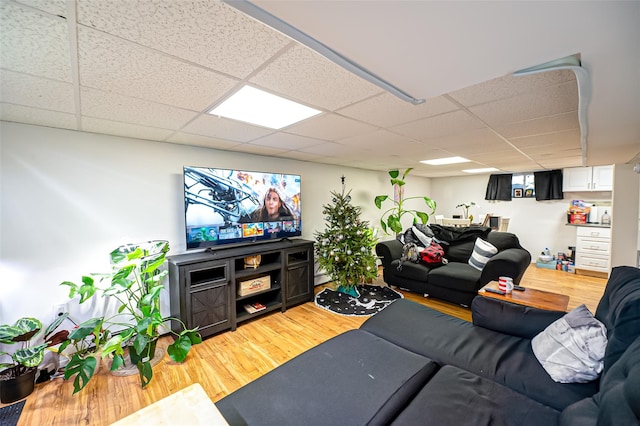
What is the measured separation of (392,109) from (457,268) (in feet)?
8.96

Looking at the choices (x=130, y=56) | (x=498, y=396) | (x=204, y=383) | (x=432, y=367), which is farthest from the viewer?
(x=204, y=383)

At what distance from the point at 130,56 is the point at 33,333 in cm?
216

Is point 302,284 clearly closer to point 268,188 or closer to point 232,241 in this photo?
point 232,241

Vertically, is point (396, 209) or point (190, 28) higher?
point (190, 28)

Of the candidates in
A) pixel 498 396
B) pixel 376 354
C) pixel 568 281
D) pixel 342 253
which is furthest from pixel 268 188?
pixel 568 281

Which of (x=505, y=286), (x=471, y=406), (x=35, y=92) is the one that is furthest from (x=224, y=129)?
(x=505, y=286)

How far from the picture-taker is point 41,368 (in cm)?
198

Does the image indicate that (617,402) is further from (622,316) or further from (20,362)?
(20,362)

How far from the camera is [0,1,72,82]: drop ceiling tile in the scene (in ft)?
2.73

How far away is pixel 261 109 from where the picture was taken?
1786 mm

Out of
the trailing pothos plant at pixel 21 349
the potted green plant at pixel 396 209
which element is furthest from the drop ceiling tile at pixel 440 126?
the trailing pothos plant at pixel 21 349

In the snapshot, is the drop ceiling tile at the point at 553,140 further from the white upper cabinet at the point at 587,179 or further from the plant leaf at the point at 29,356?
the plant leaf at the point at 29,356

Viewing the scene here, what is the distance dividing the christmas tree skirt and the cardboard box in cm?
83

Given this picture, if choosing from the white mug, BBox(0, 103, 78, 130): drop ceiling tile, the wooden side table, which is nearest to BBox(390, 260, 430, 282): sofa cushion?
the white mug
